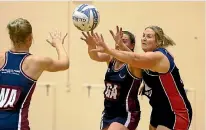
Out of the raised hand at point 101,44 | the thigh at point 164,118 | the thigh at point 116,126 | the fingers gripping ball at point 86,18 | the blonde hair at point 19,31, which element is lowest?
the thigh at point 116,126

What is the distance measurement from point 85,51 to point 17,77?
2287 millimetres

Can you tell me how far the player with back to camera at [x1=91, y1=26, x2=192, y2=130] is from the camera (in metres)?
2.59

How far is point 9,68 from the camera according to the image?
2383 mm

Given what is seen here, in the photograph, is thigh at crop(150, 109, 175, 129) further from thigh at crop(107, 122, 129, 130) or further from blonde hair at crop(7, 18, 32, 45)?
blonde hair at crop(7, 18, 32, 45)

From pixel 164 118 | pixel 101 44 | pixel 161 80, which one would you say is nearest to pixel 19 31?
pixel 101 44

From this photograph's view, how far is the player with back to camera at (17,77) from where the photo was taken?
7.78 feet

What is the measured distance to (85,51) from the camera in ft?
15.1

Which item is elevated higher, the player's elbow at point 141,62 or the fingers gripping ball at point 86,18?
the fingers gripping ball at point 86,18

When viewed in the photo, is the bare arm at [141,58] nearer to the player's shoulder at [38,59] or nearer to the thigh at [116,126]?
the player's shoulder at [38,59]

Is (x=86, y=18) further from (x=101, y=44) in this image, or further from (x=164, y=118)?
(x=164, y=118)

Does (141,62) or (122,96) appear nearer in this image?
(141,62)

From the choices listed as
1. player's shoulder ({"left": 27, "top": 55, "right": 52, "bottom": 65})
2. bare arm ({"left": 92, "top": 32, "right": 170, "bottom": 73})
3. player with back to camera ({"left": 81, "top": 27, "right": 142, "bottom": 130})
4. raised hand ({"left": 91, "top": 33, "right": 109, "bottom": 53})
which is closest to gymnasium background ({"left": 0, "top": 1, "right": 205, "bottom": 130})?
player with back to camera ({"left": 81, "top": 27, "right": 142, "bottom": 130})

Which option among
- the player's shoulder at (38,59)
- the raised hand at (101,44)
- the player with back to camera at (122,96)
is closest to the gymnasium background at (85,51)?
the player with back to camera at (122,96)

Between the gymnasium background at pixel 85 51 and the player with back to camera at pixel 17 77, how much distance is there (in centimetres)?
215
